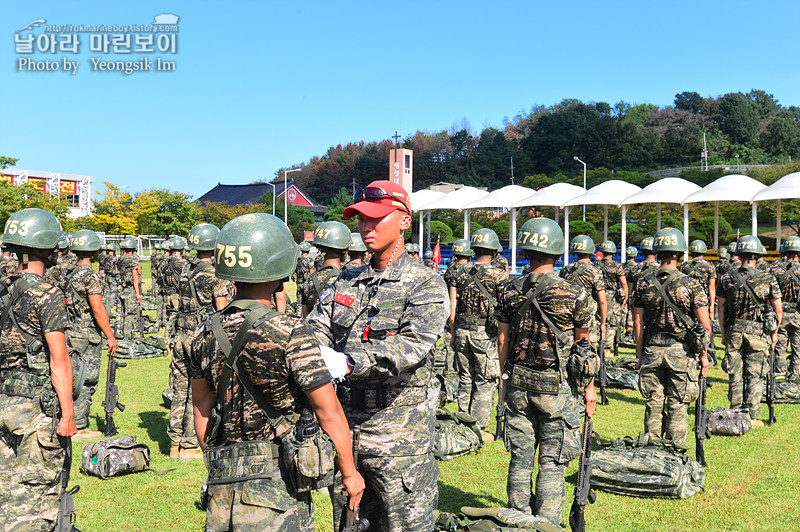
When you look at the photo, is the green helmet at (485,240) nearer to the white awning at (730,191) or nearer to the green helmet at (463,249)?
the green helmet at (463,249)

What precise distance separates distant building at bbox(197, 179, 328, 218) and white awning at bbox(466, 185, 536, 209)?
40.2 m

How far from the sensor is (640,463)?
6625mm

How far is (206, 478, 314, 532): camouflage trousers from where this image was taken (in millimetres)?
3010

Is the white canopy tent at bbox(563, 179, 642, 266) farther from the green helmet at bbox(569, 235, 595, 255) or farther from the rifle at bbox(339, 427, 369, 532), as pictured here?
the rifle at bbox(339, 427, 369, 532)

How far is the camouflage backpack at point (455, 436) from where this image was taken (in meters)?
7.60

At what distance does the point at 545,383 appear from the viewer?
5266mm

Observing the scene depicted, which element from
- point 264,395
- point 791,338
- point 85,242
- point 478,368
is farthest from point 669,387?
point 85,242

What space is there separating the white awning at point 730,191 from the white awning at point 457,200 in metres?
12.6

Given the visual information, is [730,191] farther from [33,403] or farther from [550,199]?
[33,403]

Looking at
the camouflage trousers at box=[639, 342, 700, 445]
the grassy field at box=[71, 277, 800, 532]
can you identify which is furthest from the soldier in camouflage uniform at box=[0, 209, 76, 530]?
the camouflage trousers at box=[639, 342, 700, 445]

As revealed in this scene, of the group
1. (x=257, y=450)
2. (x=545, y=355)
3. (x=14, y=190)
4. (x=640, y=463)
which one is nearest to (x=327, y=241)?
(x=545, y=355)

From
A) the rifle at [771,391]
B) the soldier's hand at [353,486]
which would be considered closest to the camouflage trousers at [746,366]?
the rifle at [771,391]

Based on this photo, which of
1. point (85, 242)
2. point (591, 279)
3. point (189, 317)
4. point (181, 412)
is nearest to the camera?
point (181, 412)

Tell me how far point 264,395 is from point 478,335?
6270 millimetres
